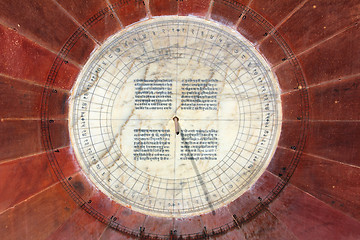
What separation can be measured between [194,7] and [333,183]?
382 centimetres

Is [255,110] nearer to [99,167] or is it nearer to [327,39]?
[327,39]

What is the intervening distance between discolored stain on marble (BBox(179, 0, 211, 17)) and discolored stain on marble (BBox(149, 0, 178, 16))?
10 cm

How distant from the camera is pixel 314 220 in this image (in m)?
3.04

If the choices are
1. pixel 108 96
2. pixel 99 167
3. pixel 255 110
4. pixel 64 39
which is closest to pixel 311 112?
pixel 255 110

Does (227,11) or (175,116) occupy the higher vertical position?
(227,11)

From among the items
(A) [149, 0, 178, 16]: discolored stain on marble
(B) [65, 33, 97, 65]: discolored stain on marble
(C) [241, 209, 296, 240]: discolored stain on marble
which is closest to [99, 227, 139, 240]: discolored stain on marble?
(C) [241, 209, 296, 240]: discolored stain on marble

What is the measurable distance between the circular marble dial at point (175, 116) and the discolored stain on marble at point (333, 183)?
68 cm

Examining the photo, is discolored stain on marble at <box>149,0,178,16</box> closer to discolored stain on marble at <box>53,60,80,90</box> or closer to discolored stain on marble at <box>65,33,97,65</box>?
discolored stain on marble at <box>65,33,97,65</box>

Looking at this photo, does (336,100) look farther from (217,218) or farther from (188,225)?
(188,225)

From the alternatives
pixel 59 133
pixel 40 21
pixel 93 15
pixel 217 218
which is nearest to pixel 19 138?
pixel 59 133

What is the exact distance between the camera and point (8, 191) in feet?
9.76

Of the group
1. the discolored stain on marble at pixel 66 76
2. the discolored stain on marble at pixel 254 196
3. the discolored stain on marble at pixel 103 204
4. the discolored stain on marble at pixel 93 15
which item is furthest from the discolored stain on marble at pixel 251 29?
the discolored stain on marble at pixel 103 204

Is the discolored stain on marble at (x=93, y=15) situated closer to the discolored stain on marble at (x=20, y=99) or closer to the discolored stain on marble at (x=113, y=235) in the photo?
the discolored stain on marble at (x=20, y=99)

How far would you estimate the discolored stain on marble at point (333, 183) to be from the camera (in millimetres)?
3023
